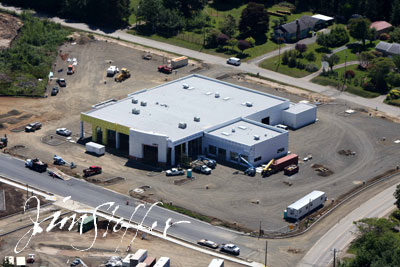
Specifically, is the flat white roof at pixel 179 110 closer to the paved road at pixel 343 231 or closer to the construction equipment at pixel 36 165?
the construction equipment at pixel 36 165


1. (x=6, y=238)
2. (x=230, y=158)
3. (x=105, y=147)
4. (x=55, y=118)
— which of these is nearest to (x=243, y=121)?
(x=230, y=158)

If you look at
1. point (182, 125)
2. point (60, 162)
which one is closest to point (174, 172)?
point (182, 125)

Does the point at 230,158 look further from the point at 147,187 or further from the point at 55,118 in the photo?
the point at 55,118

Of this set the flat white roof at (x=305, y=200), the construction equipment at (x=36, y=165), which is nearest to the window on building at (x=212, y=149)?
the flat white roof at (x=305, y=200)

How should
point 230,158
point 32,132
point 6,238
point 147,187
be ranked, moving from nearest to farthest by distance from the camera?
1. point 6,238
2. point 147,187
3. point 230,158
4. point 32,132

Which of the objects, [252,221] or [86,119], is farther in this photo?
[86,119]

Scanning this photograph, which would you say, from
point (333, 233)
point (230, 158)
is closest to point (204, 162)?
point (230, 158)

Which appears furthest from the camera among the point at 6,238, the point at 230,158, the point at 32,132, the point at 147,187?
the point at 32,132

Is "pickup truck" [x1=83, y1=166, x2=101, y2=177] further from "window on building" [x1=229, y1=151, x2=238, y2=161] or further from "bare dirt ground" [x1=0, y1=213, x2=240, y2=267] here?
"window on building" [x1=229, y1=151, x2=238, y2=161]
